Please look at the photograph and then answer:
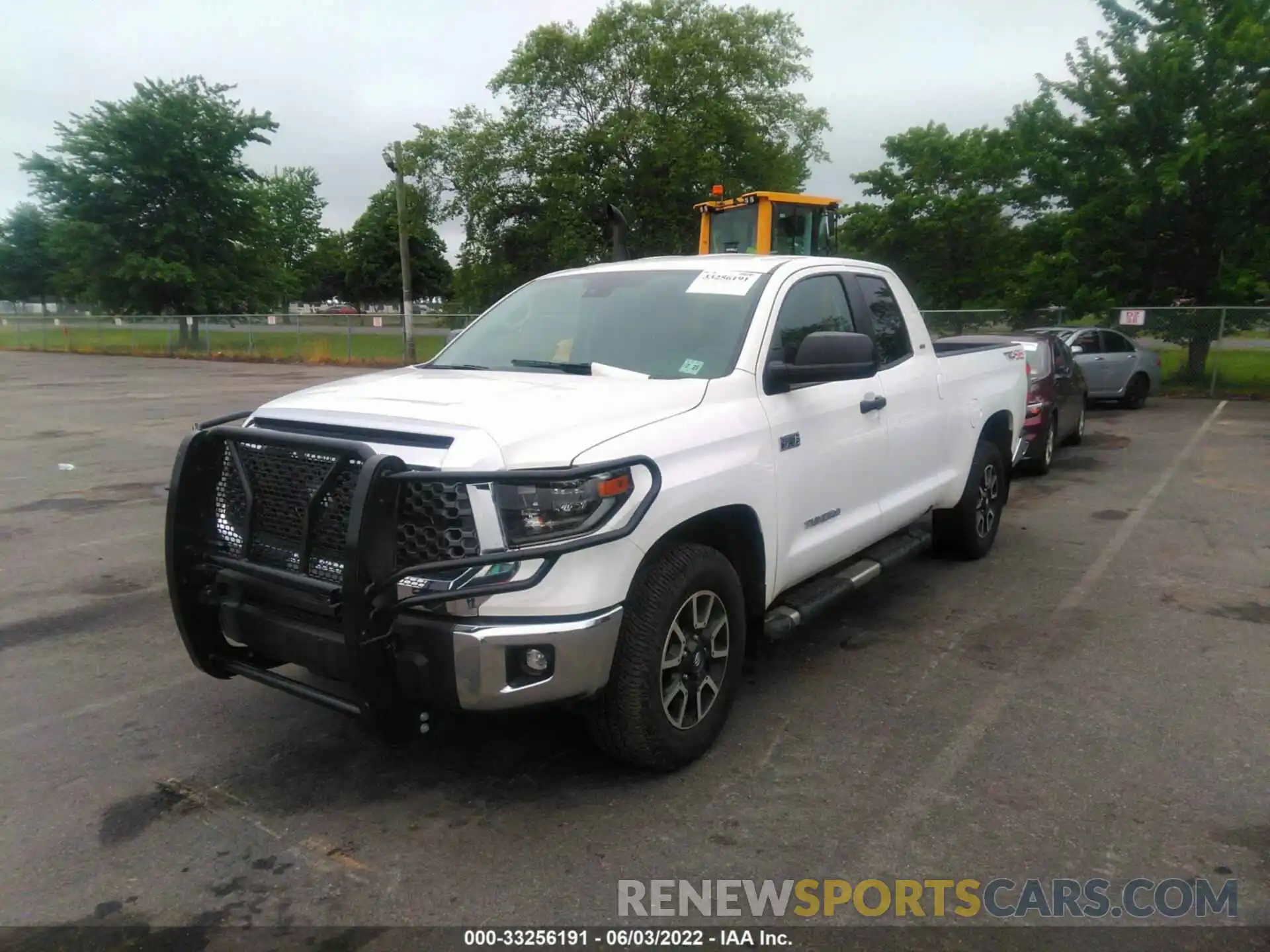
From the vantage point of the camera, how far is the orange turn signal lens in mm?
3246

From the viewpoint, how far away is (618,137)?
40.8 metres

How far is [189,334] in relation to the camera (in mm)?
37250

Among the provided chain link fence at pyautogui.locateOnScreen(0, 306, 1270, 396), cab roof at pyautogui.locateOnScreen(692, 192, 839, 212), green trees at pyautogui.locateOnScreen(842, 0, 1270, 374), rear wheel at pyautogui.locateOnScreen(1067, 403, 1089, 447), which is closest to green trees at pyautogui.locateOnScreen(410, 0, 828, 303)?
chain link fence at pyautogui.locateOnScreen(0, 306, 1270, 396)

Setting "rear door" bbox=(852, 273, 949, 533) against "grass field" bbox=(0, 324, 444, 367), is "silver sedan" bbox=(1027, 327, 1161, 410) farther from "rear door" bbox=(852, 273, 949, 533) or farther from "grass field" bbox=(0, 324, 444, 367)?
"grass field" bbox=(0, 324, 444, 367)

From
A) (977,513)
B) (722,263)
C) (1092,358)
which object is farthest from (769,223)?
(722,263)

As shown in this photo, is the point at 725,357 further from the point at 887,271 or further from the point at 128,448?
the point at 128,448

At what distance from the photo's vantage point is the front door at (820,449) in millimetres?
4223

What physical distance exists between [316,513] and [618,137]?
4024cm

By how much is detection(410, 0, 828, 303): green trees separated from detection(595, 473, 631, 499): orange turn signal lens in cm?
3757

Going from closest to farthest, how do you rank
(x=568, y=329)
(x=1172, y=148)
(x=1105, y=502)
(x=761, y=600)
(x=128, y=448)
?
(x=761, y=600), (x=568, y=329), (x=1105, y=502), (x=128, y=448), (x=1172, y=148)

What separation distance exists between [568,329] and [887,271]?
2.19 m

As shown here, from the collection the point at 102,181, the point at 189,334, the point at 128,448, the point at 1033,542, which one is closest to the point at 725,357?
the point at 1033,542

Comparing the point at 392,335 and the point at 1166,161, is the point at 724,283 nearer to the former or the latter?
the point at 1166,161

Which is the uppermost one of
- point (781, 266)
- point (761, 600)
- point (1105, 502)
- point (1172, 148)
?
point (1172, 148)
